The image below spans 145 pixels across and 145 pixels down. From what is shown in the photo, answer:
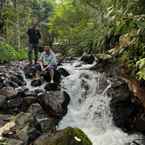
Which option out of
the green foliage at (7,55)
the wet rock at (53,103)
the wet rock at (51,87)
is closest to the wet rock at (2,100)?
the wet rock at (53,103)

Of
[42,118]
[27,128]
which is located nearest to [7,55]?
[42,118]

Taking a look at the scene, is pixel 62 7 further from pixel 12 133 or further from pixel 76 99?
pixel 12 133

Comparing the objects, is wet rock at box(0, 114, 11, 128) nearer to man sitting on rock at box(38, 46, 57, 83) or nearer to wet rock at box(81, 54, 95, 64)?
man sitting on rock at box(38, 46, 57, 83)

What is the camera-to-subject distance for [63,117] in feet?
42.8

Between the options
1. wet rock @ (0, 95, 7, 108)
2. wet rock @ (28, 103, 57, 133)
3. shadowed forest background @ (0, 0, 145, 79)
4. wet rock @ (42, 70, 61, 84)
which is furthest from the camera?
wet rock @ (42, 70, 61, 84)

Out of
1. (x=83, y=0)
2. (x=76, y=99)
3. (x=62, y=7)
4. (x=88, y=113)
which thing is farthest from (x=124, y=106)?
(x=62, y=7)

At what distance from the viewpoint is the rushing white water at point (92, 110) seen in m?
11.9

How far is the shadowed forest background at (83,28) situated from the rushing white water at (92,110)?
1446 mm

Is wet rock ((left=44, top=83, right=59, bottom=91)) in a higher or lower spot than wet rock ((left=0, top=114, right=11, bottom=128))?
higher

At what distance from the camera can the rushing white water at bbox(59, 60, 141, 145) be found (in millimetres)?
11922

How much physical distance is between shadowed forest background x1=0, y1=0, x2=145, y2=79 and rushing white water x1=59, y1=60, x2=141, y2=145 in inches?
56.9

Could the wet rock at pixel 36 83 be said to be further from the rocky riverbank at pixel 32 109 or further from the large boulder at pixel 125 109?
the large boulder at pixel 125 109

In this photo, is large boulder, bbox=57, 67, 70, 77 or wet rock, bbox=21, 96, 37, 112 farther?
large boulder, bbox=57, 67, 70, 77

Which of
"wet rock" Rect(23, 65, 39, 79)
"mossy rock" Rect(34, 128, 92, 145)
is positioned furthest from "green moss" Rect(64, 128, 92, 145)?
"wet rock" Rect(23, 65, 39, 79)
